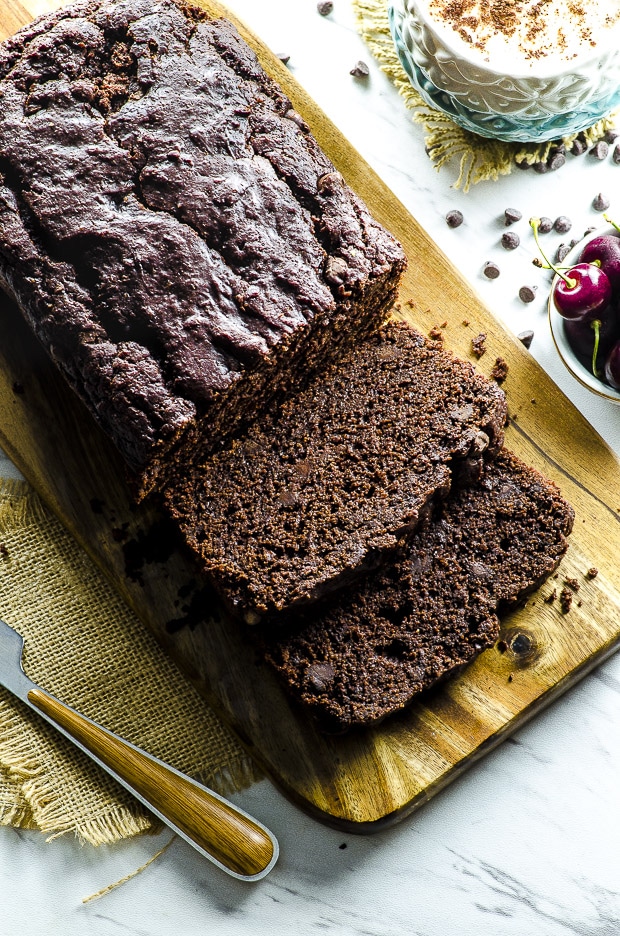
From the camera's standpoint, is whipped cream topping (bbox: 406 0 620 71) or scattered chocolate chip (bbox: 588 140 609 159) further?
scattered chocolate chip (bbox: 588 140 609 159)

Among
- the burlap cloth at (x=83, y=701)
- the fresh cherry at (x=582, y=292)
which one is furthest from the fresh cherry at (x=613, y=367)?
the burlap cloth at (x=83, y=701)

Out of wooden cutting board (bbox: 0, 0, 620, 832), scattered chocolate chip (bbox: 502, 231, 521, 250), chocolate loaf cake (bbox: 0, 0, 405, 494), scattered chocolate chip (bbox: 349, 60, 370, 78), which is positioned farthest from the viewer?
scattered chocolate chip (bbox: 349, 60, 370, 78)

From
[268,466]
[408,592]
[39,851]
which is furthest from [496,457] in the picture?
[39,851]

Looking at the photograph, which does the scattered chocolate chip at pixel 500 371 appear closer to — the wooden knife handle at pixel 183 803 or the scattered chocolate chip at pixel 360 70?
the scattered chocolate chip at pixel 360 70

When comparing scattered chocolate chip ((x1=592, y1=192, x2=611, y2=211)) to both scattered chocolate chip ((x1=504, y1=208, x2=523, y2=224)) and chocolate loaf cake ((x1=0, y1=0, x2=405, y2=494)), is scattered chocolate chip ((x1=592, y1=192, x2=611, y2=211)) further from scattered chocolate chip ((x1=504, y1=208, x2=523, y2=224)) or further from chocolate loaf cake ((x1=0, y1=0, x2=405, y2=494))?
chocolate loaf cake ((x1=0, y1=0, x2=405, y2=494))

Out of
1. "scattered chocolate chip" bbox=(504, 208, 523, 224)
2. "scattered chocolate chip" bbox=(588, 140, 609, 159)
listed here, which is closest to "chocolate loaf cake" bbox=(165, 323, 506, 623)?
"scattered chocolate chip" bbox=(504, 208, 523, 224)

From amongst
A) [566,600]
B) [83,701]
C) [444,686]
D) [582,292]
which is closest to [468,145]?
[582,292]

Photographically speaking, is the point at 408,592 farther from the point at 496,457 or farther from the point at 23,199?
the point at 23,199
